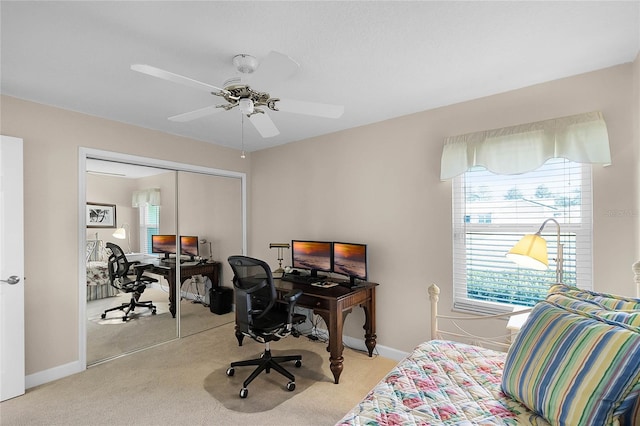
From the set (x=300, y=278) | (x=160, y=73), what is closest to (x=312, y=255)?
(x=300, y=278)

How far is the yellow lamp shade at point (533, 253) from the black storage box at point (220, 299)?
3.56 metres

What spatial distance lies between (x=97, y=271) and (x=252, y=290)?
1761 millimetres

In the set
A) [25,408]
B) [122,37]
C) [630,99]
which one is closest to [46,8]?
[122,37]

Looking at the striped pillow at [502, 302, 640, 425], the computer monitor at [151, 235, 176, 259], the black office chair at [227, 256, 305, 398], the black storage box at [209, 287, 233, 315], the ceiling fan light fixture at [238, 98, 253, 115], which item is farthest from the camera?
the black storage box at [209, 287, 233, 315]

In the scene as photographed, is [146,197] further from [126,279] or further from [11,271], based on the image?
[11,271]

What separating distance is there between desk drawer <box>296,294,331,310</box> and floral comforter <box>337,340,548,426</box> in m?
1.20

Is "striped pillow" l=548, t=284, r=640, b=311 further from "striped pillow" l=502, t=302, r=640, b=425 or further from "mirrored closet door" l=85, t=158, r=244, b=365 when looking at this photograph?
"mirrored closet door" l=85, t=158, r=244, b=365

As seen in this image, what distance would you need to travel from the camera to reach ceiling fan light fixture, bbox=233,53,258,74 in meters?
1.87

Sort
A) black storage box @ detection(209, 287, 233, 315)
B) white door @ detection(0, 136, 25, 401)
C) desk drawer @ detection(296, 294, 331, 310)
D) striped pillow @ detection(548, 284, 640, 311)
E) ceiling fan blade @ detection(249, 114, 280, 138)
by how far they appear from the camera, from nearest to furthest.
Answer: striped pillow @ detection(548, 284, 640, 311)
ceiling fan blade @ detection(249, 114, 280, 138)
white door @ detection(0, 136, 25, 401)
desk drawer @ detection(296, 294, 331, 310)
black storage box @ detection(209, 287, 233, 315)

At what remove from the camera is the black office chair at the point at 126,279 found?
316 cm

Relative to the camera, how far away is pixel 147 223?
3465mm

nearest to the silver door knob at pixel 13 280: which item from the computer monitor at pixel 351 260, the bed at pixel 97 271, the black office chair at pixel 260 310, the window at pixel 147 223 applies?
the bed at pixel 97 271

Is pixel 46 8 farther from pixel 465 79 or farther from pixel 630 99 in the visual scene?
pixel 630 99

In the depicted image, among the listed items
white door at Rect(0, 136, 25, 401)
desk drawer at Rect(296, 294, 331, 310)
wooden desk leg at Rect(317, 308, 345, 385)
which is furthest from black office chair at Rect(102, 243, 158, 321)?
wooden desk leg at Rect(317, 308, 345, 385)
